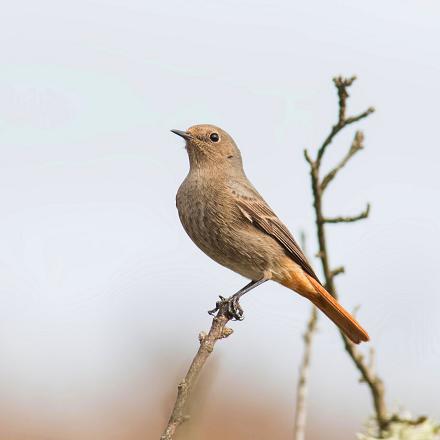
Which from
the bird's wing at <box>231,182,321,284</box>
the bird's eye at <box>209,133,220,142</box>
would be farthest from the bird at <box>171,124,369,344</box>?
the bird's eye at <box>209,133,220,142</box>

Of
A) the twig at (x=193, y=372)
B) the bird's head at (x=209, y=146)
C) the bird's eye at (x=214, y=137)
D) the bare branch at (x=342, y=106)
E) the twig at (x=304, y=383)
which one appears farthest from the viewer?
the bird's eye at (x=214, y=137)

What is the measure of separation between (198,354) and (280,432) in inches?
324

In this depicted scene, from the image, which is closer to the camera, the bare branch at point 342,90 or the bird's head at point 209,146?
the bare branch at point 342,90

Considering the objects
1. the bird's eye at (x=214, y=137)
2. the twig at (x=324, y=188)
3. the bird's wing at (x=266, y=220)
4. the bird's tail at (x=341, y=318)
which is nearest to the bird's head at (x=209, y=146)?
the bird's eye at (x=214, y=137)

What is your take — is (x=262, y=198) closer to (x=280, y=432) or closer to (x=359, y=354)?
(x=359, y=354)

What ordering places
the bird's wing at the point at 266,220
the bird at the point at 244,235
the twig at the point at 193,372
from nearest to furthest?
the twig at the point at 193,372
the bird at the point at 244,235
the bird's wing at the point at 266,220

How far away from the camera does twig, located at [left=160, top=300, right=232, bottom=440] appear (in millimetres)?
3307

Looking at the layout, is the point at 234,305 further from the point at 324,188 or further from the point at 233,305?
the point at 324,188

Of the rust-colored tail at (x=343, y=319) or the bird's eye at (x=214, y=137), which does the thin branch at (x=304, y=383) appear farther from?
the bird's eye at (x=214, y=137)

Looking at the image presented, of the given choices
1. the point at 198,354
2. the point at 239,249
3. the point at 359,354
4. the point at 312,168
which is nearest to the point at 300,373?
the point at 359,354

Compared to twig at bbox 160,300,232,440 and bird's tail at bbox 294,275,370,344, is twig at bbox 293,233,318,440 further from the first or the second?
bird's tail at bbox 294,275,370,344

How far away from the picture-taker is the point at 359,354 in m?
4.50

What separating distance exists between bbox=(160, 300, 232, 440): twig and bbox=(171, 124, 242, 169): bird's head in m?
3.01

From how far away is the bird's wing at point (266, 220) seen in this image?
275 inches
